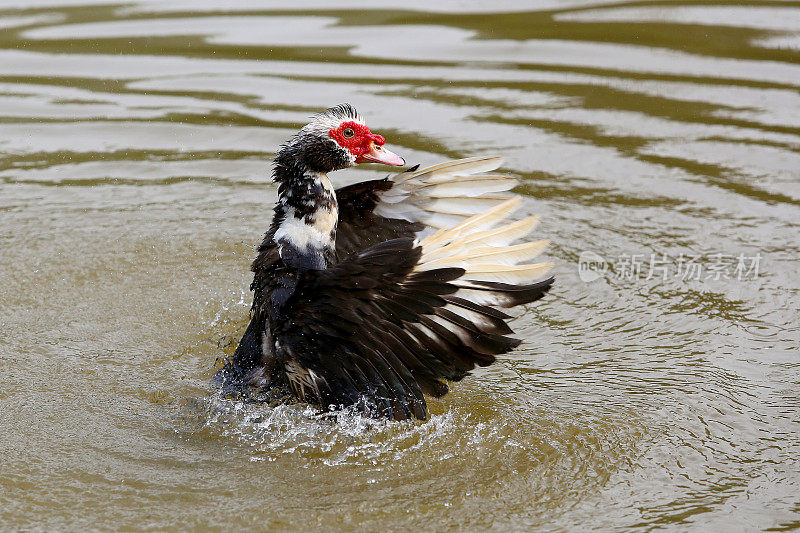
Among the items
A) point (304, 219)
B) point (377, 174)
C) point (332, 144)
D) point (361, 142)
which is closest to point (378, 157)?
point (361, 142)

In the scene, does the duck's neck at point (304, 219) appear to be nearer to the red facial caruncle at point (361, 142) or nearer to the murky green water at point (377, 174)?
the red facial caruncle at point (361, 142)

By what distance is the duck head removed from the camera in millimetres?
4500

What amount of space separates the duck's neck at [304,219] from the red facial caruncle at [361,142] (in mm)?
178

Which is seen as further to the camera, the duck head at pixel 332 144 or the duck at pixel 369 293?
the duck head at pixel 332 144

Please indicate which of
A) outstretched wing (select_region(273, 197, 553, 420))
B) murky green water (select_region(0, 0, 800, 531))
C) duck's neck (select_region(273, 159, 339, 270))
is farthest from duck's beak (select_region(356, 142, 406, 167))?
murky green water (select_region(0, 0, 800, 531))

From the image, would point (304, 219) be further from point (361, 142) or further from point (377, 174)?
point (377, 174)

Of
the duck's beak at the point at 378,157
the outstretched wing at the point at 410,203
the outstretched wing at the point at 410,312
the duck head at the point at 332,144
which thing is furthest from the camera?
the outstretched wing at the point at 410,203

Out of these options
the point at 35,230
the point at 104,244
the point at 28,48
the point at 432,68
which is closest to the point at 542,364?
the point at 104,244

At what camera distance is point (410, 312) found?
13.4 ft

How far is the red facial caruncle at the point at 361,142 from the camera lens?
179 inches

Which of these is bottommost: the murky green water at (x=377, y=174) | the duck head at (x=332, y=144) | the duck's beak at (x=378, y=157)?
the murky green water at (x=377, y=174)

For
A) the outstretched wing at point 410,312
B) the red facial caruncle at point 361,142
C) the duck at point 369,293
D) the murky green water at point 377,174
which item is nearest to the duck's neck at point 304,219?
the duck at point 369,293

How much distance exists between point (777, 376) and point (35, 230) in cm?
433

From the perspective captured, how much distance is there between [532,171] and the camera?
724 cm
